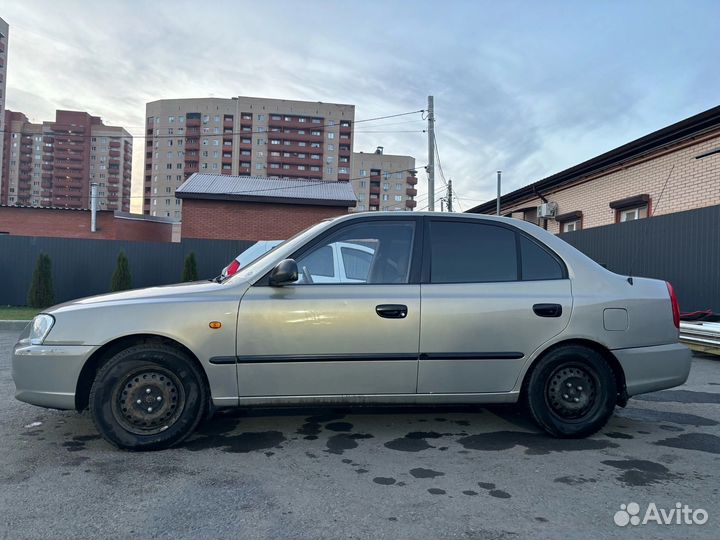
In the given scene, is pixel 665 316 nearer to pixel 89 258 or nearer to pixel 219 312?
pixel 219 312

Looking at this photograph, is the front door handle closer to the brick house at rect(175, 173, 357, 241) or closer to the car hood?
the car hood

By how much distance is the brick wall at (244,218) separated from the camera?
72.7 ft

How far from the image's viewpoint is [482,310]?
373 centimetres

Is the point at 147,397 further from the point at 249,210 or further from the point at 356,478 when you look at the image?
the point at 249,210

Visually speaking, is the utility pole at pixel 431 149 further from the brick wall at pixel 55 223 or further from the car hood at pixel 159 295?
the brick wall at pixel 55 223

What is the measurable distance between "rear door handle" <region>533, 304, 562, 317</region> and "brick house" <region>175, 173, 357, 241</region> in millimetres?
18446

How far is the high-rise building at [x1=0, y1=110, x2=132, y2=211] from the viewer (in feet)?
412

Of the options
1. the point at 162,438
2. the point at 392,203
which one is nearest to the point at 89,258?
the point at 162,438

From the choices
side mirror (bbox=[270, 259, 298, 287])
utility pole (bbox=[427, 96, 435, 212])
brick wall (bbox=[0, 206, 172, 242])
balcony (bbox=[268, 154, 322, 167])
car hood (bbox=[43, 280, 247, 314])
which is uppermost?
balcony (bbox=[268, 154, 322, 167])

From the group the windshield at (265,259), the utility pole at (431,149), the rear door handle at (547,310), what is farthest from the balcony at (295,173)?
the rear door handle at (547,310)

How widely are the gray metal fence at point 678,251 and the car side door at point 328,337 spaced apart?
6.01 m

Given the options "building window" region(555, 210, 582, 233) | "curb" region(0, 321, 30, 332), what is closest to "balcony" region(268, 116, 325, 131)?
"building window" region(555, 210, 582, 233)

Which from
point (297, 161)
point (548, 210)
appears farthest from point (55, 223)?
point (297, 161)

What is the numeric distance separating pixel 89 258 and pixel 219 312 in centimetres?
1520
